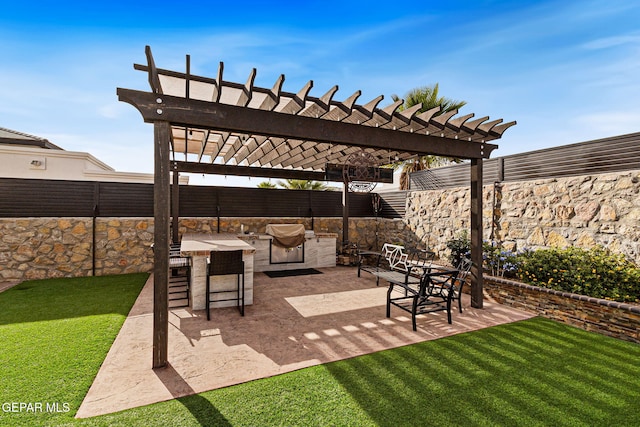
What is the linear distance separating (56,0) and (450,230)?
10.1 m

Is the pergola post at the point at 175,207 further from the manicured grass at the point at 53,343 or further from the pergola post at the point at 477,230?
the pergola post at the point at 477,230

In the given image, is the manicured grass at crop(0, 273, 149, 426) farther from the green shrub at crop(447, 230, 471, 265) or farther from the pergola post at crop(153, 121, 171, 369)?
the green shrub at crop(447, 230, 471, 265)

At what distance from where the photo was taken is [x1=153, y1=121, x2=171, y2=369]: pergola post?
327cm

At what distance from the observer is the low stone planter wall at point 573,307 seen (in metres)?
3.92

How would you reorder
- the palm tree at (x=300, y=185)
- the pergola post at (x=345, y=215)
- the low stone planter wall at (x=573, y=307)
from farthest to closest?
the palm tree at (x=300, y=185) → the pergola post at (x=345, y=215) → the low stone planter wall at (x=573, y=307)

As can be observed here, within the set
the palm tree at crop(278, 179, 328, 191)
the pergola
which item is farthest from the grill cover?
the palm tree at crop(278, 179, 328, 191)

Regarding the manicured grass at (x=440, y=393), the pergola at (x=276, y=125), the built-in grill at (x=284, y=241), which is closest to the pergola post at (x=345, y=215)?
the built-in grill at (x=284, y=241)

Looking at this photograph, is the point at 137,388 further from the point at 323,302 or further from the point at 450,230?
the point at 450,230

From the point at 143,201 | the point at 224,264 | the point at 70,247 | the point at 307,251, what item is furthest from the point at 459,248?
the point at 70,247

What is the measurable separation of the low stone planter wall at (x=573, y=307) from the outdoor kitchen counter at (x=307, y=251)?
15.4ft

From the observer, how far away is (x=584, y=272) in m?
4.66

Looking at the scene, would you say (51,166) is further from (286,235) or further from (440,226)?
(440,226)

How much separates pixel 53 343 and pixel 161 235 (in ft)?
6.69

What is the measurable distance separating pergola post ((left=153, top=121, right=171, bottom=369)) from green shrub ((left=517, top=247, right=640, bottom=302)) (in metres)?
5.83
